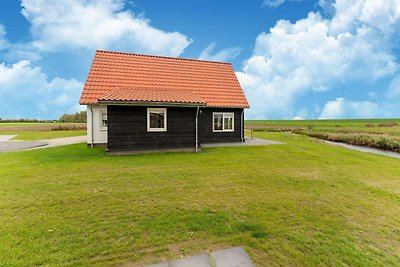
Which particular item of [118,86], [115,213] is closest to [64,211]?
[115,213]

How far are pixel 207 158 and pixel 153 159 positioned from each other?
102 inches

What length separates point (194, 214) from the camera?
485 cm

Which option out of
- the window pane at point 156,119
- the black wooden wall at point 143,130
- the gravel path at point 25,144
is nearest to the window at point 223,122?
the black wooden wall at point 143,130

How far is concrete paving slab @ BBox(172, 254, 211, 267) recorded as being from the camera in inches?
129

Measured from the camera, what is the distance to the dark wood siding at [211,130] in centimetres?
1653

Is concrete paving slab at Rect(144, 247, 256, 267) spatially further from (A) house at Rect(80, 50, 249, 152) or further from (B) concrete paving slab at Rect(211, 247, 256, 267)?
(A) house at Rect(80, 50, 249, 152)

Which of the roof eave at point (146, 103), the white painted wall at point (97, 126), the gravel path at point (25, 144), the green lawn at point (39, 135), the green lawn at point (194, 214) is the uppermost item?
the roof eave at point (146, 103)

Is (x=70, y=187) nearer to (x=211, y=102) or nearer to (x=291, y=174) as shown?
(x=291, y=174)

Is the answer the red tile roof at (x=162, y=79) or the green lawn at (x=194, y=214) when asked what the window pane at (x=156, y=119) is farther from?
the green lawn at (x=194, y=214)

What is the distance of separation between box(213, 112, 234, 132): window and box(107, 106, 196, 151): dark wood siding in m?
3.59

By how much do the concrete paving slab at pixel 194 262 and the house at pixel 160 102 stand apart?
31.6 feet

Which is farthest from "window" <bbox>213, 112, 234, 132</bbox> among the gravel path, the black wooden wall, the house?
the gravel path

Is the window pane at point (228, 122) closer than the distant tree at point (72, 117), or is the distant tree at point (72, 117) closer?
the window pane at point (228, 122)

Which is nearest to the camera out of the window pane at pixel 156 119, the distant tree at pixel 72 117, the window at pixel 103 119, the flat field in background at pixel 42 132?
the window pane at pixel 156 119
